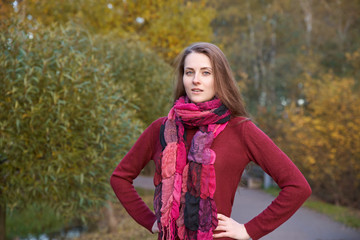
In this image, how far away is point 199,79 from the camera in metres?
2.04

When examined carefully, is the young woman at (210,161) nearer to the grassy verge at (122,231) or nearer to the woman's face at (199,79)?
the woman's face at (199,79)

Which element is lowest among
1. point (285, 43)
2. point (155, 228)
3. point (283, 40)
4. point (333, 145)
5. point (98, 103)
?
point (333, 145)

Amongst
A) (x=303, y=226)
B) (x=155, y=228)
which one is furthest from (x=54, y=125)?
(x=303, y=226)

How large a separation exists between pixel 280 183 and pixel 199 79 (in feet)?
2.15

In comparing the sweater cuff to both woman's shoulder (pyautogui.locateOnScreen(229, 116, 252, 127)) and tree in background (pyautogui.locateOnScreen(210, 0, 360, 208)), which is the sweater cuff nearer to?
woman's shoulder (pyautogui.locateOnScreen(229, 116, 252, 127))

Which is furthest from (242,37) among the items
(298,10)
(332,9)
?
(332,9)

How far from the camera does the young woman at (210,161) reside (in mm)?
1911

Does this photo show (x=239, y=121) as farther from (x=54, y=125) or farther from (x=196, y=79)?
(x=54, y=125)

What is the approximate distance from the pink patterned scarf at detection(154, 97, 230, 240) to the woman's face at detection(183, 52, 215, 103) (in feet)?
0.20

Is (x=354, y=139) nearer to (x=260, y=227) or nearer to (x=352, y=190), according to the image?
(x=352, y=190)

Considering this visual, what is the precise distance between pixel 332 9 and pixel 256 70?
5812 millimetres

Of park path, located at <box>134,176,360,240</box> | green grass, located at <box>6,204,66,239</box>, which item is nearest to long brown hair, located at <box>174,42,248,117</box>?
park path, located at <box>134,176,360,240</box>

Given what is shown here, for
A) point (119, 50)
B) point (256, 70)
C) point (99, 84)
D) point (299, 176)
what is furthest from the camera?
point (256, 70)

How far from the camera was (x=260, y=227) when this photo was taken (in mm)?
1940
